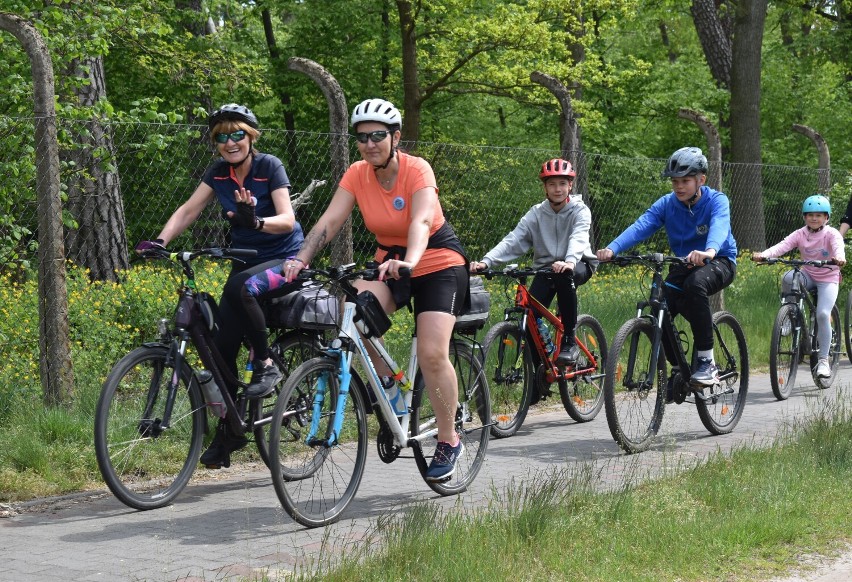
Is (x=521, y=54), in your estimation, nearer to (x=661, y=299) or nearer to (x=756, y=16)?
(x=756, y=16)

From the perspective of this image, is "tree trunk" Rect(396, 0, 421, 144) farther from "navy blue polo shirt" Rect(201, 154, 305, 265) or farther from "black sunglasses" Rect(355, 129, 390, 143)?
"black sunglasses" Rect(355, 129, 390, 143)

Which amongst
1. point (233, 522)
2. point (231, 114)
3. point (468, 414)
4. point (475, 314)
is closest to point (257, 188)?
point (231, 114)

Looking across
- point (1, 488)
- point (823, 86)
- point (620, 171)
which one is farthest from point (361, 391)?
point (823, 86)

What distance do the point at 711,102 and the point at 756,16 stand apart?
368 inches

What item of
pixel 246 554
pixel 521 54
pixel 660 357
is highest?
pixel 521 54

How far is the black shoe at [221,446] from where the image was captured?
665 cm

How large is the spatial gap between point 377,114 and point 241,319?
1332mm

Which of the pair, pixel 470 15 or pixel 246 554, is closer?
pixel 246 554

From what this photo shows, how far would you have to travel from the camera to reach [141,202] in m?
15.9

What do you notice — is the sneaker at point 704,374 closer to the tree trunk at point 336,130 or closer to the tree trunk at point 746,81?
the tree trunk at point 336,130

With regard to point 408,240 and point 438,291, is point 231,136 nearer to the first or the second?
point 408,240

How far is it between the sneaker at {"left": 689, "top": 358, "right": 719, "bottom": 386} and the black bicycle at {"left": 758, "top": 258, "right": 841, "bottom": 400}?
7.55 ft

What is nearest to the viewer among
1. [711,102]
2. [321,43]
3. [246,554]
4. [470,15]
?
[246,554]

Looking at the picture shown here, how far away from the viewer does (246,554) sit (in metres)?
5.40
